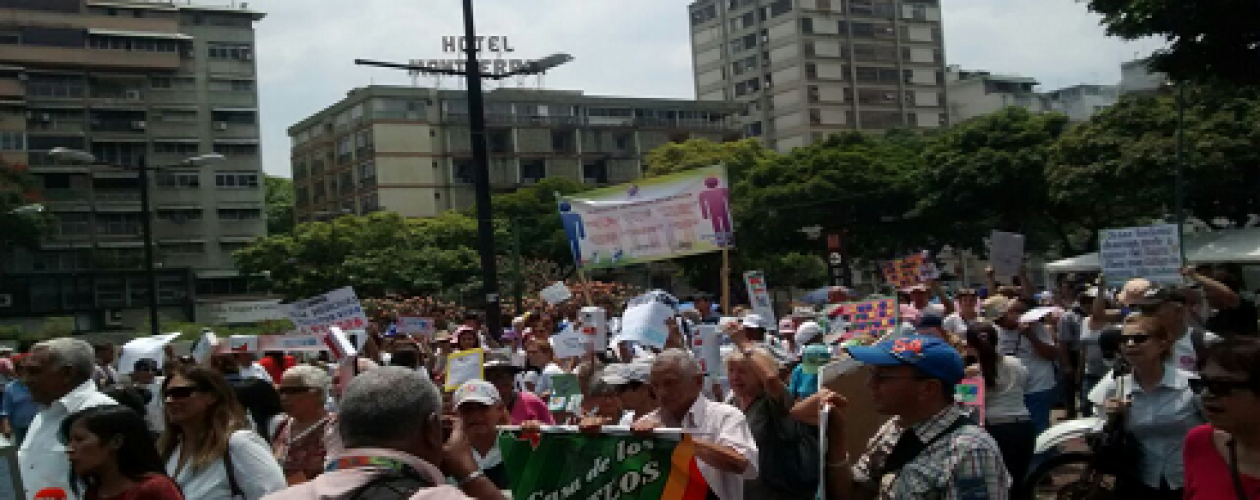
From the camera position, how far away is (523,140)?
82750 mm

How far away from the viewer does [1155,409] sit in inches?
220

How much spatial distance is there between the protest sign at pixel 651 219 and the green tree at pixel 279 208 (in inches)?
3207

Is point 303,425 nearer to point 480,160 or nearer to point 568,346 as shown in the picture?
point 568,346

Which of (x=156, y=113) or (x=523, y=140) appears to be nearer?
(x=156, y=113)

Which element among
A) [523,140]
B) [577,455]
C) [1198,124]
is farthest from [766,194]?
[577,455]

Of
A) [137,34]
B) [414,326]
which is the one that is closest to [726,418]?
[414,326]

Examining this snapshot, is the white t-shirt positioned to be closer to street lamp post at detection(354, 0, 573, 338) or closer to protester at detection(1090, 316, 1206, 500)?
protester at detection(1090, 316, 1206, 500)

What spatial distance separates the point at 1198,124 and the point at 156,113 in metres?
53.2

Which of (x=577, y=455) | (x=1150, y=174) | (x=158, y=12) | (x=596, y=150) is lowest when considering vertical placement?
(x=577, y=455)

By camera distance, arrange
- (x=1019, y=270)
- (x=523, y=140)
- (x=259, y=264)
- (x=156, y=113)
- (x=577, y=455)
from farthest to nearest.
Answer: (x=523, y=140)
(x=156, y=113)
(x=259, y=264)
(x=1019, y=270)
(x=577, y=455)

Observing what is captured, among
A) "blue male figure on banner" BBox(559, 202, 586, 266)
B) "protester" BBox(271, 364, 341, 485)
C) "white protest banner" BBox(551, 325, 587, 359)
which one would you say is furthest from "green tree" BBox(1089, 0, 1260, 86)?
"protester" BBox(271, 364, 341, 485)

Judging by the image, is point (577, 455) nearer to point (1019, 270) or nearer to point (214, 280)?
point (1019, 270)

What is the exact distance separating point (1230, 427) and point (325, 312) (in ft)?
34.8

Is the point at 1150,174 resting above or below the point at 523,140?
below
